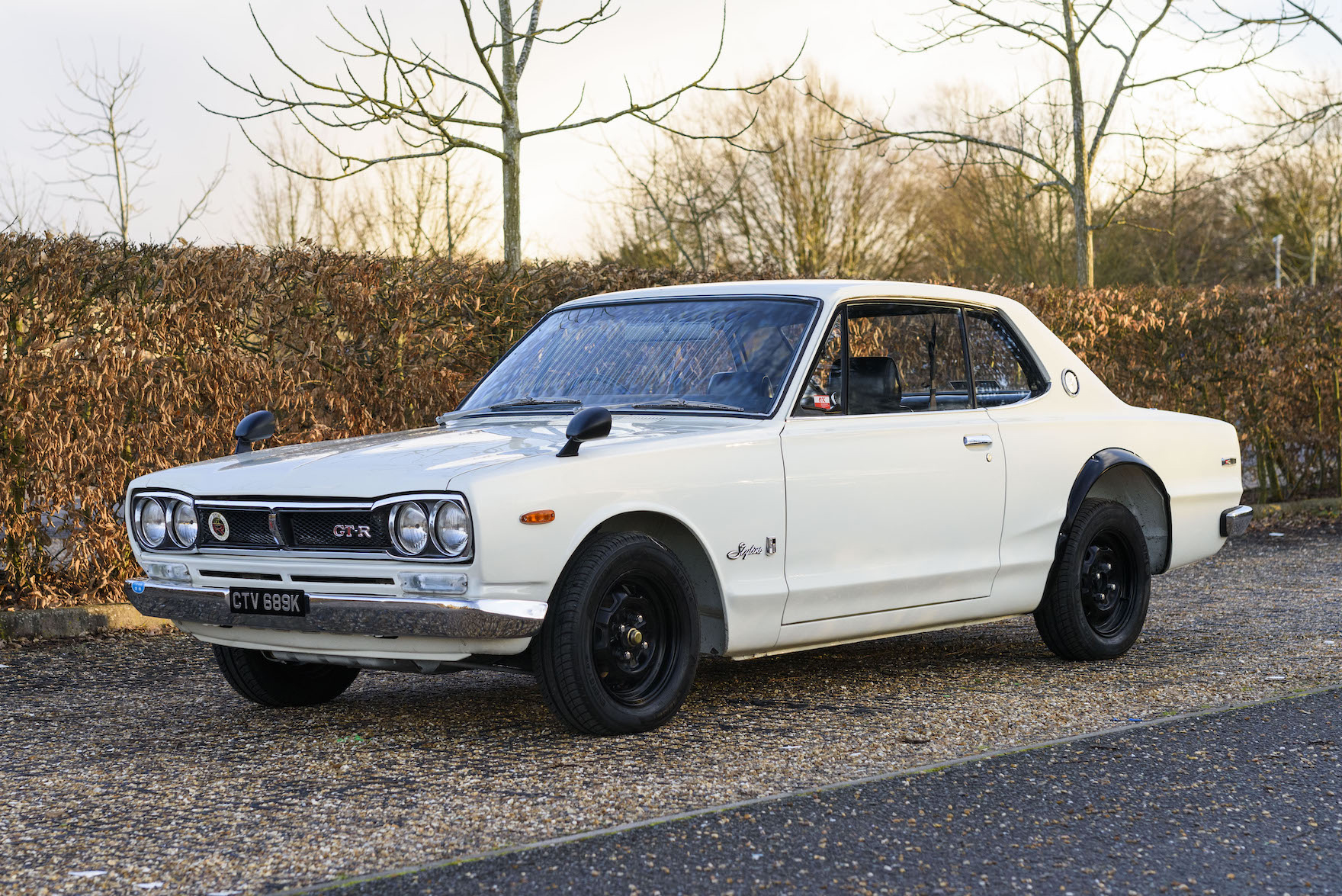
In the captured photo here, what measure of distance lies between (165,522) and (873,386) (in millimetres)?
Answer: 2804

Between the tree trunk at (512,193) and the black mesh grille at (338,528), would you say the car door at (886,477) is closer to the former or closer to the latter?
the black mesh grille at (338,528)

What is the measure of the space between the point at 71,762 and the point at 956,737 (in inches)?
121

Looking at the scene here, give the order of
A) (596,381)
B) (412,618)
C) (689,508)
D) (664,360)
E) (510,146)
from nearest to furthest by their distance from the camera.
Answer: (412,618), (689,508), (664,360), (596,381), (510,146)

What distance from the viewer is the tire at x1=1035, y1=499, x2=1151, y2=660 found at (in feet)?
22.2

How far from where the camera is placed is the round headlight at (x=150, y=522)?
17.6 feet

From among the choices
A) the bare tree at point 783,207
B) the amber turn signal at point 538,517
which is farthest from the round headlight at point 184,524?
the bare tree at point 783,207

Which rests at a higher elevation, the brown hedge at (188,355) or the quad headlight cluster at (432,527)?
the brown hedge at (188,355)

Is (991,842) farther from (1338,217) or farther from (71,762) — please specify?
(1338,217)

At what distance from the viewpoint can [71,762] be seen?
5.12 m

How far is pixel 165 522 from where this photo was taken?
533 centimetres

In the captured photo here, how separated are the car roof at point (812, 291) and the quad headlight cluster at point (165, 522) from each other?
214 cm

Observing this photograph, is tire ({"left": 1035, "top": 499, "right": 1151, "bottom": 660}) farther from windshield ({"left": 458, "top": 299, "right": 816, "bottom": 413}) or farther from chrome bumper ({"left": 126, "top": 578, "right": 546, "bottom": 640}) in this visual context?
chrome bumper ({"left": 126, "top": 578, "right": 546, "bottom": 640})

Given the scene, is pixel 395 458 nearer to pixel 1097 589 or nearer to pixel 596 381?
pixel 596 381

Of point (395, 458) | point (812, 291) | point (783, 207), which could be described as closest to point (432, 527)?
point (395, 458)
